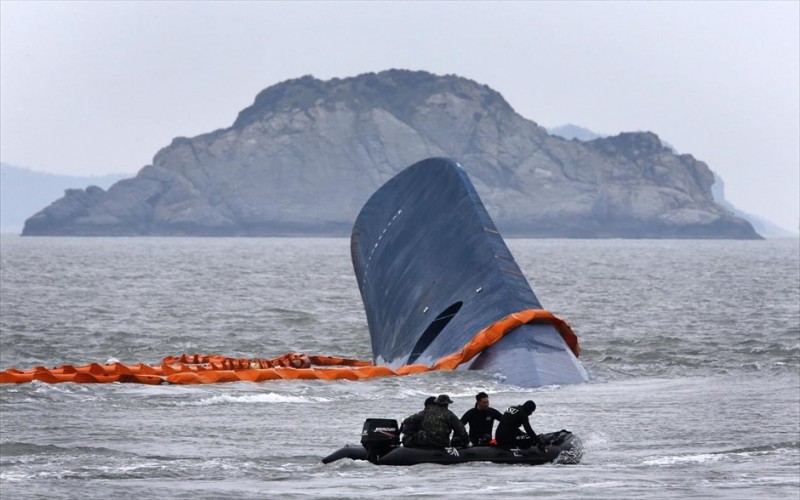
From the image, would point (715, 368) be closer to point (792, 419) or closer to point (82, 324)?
point (792, 419)

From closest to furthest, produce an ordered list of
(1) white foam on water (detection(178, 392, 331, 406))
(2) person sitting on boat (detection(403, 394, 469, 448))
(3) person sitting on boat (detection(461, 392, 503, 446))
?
(2) person sitting on boat (detection(403, 394, 469, 448)), (3) person sitting on boat (detection(461, 392, 503, 446)), (1) white foam on water (detection(178, 392, 331, 406))

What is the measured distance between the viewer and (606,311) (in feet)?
214

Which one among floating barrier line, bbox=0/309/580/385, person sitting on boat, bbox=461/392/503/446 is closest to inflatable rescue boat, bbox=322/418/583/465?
person sitting on boat, bbox=461/392/503/446

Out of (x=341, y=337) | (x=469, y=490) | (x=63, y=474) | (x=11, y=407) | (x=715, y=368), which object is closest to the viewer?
(x=469, y=490)

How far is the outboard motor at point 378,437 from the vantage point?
2286 cm

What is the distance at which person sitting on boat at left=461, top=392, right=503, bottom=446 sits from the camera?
2342cm

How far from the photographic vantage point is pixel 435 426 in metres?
23.0

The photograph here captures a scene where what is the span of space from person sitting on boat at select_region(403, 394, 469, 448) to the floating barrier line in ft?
35.9

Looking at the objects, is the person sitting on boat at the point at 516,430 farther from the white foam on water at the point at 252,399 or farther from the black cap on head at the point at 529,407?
the white foam on water at the point at 252,399

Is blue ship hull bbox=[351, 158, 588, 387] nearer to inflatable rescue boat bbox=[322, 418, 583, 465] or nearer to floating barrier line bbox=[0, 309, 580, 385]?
floating barrier line bbox=[0, 309, 580, 385]

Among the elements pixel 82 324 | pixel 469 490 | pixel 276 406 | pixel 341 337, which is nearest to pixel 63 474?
pixel 469 490

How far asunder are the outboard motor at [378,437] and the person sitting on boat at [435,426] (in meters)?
0.28

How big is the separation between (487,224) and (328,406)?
36.0 ft

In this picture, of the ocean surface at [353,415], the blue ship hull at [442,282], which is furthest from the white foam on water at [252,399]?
the blue ship hull at [442,282]
